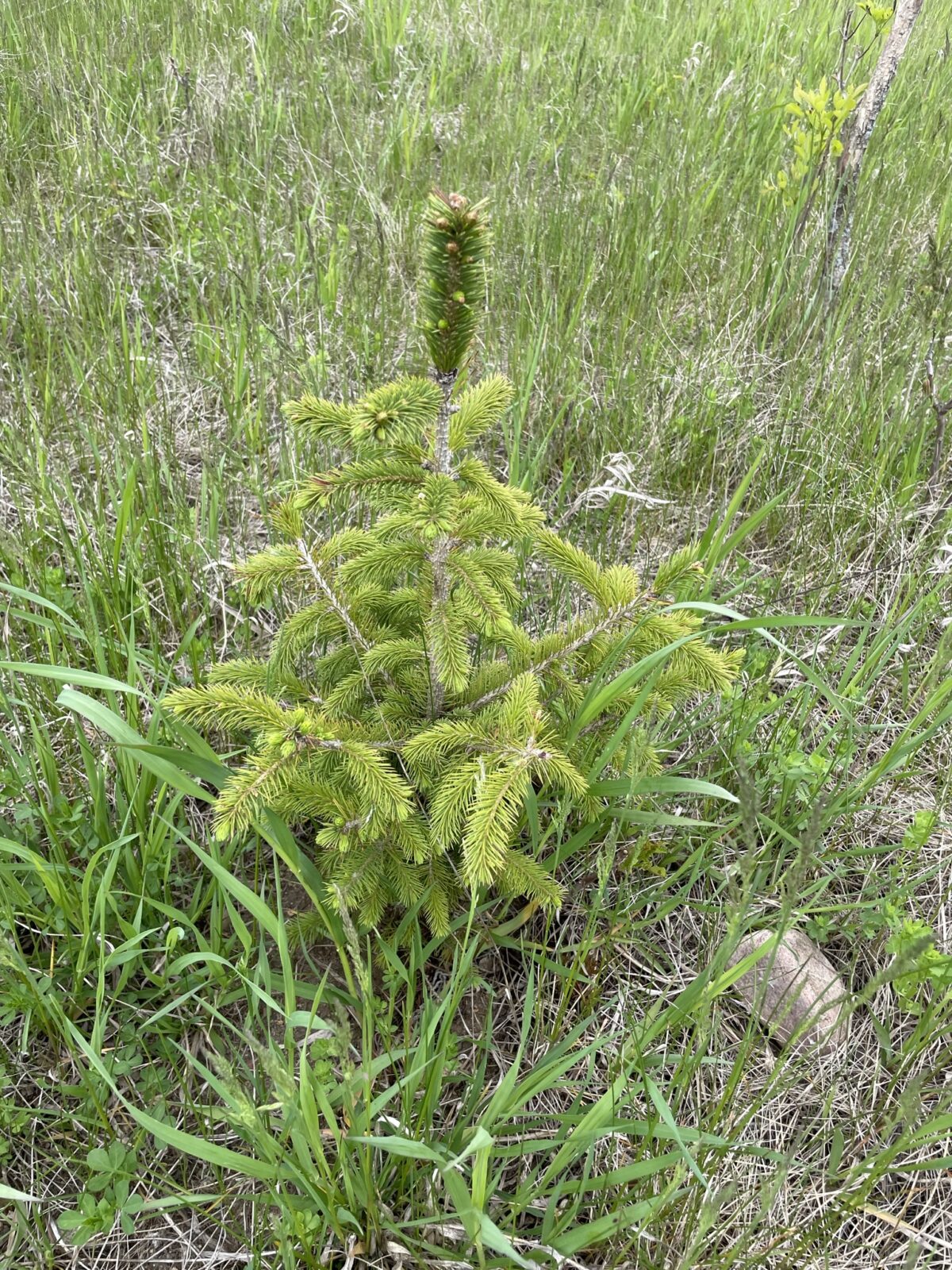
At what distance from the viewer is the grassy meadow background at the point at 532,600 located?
1305 mm

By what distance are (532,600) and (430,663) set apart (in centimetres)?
80

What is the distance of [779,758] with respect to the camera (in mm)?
1847

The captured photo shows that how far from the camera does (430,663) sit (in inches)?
58.4

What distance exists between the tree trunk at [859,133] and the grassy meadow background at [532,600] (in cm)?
14

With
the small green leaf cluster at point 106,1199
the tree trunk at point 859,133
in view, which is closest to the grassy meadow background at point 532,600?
the small green leaf cluster at point 106,1199

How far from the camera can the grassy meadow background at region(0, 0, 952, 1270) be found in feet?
4.28

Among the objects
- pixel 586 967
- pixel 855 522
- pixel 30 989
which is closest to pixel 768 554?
pixel 855 522

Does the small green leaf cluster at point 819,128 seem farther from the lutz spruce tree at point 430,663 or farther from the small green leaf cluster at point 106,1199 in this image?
the small green leaf cluster at point 106,1199

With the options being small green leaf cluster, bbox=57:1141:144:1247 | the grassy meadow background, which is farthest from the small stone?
small green leaf cluster, bbox=57:1141:144:1247

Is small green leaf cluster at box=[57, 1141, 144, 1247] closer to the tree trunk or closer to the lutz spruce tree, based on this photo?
the lutz spruce tree

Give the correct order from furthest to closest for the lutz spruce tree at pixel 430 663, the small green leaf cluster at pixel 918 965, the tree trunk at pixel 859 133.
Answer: the tree trunk at pixel 859 133 → the small green leaf cluster at pixel 918 965 → the lutz spruce tree at pixel 430 663

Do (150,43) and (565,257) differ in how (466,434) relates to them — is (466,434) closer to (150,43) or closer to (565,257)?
(565,257)

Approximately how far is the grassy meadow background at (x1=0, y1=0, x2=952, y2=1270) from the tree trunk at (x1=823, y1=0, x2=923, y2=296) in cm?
14

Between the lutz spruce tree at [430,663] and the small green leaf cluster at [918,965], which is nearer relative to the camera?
the lutz spruce tree at [430,663]
